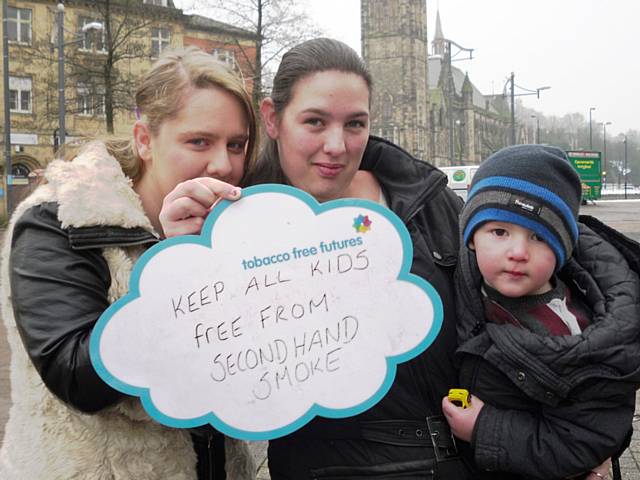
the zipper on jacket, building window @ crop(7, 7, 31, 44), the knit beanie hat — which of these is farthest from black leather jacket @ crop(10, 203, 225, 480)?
building window @ crop(7, 7, 31, 44)

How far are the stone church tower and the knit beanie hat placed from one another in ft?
230

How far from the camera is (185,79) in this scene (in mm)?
1829

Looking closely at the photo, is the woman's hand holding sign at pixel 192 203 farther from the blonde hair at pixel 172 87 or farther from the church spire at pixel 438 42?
the church spire at pixel 438 42

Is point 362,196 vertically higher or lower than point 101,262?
higher

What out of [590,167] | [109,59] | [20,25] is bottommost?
[590,167]

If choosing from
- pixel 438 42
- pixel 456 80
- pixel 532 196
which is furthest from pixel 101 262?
pixel 438 42

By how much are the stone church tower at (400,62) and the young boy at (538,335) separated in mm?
70025

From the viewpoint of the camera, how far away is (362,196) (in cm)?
218

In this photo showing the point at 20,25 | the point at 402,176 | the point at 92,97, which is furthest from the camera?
the point at 20,25

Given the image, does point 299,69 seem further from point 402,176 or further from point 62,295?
point 62,295

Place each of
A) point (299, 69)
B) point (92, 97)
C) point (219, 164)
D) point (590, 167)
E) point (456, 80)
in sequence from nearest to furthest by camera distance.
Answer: point (219, 164)
point (299, 69)
point (92, 97)
point (590, 167)
point (456, 80)

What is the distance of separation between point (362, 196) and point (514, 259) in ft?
1.97

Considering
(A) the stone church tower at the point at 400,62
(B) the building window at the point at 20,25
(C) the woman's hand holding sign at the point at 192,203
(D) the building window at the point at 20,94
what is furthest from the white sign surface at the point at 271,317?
(A) the stone church tower at the point at 400,62

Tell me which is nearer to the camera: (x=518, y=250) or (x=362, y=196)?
(x=518, y=250)
